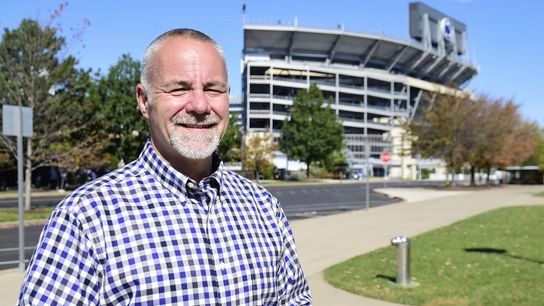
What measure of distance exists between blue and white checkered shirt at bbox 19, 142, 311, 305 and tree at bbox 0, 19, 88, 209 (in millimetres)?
17406

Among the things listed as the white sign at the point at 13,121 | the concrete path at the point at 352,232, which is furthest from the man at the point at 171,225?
the white sign at the point at 13,121

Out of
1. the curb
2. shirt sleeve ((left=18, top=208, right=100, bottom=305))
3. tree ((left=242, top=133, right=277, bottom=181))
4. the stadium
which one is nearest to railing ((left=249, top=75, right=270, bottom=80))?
the stadium

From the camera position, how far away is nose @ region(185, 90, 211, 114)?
5.94 ft

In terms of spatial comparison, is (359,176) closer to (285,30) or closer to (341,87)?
(341,87)

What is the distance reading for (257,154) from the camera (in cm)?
5791

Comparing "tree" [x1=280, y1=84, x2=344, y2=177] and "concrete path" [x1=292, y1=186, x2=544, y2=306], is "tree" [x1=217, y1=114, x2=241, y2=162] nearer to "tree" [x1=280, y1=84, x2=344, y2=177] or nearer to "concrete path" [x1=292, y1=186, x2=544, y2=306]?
"tree" [x1=280, y1=84, x2=344, y2=177]

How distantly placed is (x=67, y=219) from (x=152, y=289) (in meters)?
0.30

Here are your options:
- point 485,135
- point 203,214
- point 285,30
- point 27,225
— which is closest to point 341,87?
point 285,30

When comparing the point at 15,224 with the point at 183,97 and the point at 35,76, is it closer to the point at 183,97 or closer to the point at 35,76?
the point at 35,76

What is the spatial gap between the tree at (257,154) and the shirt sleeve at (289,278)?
54358 millimetres

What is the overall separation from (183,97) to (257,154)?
184ft

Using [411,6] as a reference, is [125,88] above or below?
below

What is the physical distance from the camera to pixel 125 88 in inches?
1490

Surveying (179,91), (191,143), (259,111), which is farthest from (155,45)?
(259,111)
